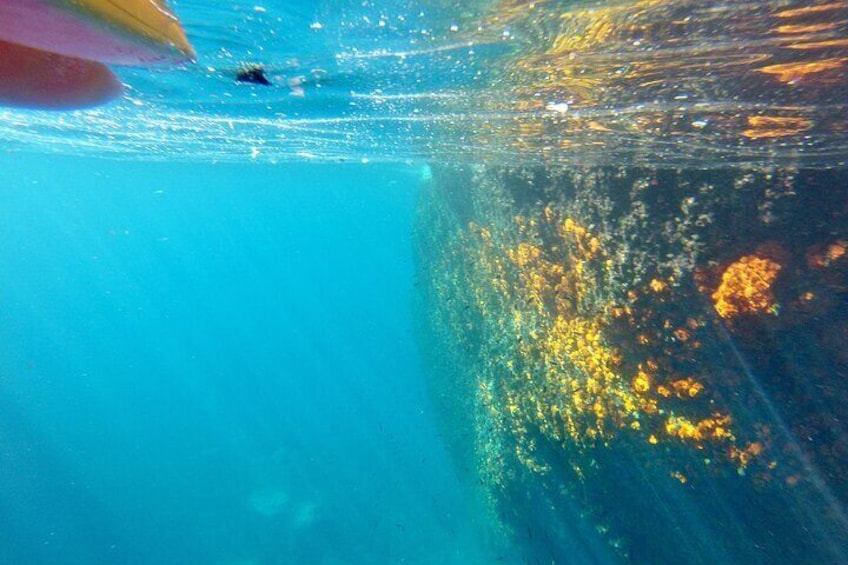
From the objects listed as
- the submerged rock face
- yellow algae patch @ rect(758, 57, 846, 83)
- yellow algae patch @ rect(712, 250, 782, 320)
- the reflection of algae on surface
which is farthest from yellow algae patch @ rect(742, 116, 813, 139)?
Result: yellow algae patch @ rect(712, 250, 782, 320)

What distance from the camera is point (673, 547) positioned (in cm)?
881

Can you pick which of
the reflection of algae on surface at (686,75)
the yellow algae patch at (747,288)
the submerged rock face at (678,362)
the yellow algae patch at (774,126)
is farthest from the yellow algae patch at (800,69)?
the yellow algae patch at (747,288)

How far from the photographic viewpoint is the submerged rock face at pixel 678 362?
6457 mm

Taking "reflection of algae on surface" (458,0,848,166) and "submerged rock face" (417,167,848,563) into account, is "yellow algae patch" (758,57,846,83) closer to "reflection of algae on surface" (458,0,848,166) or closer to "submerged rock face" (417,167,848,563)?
"reflection of algae on surface" (458,0,848,166)

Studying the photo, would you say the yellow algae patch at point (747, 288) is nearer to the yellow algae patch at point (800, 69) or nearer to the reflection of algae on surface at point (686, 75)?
the reflection of algae on surface at point (686, 75)

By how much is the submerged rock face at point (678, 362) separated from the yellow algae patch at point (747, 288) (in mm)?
17

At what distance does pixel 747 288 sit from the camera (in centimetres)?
675

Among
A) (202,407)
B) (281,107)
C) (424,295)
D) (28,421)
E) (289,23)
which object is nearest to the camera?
(289,23)

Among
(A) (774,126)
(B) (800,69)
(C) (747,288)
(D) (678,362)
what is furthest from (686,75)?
(D) (678,362)

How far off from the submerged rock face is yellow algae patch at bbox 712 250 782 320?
17 mm

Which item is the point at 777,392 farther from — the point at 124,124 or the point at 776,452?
the point at 124,124

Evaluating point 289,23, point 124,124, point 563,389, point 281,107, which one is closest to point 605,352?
point 563,389

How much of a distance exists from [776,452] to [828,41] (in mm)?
4937

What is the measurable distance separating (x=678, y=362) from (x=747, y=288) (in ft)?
4.74
